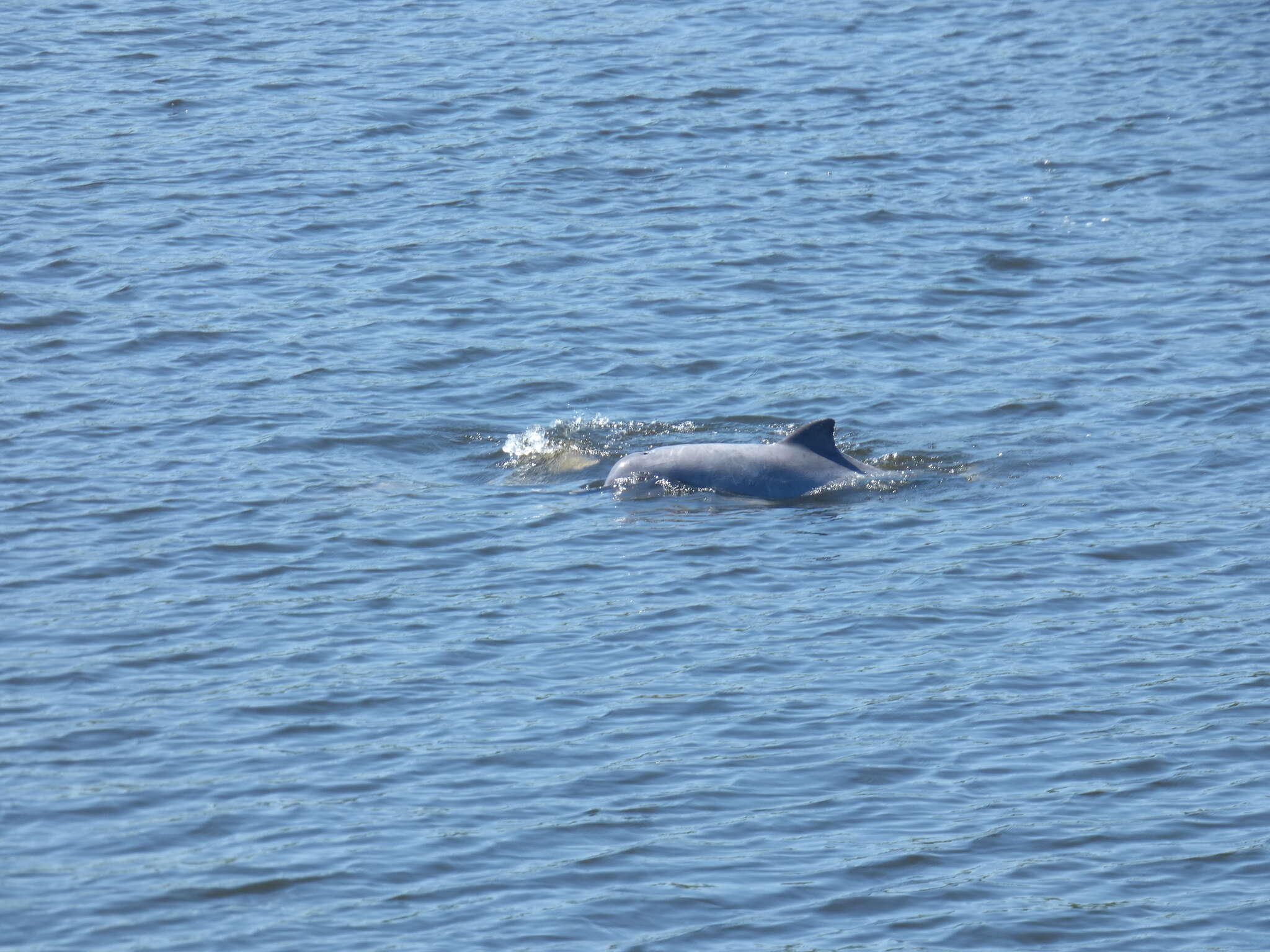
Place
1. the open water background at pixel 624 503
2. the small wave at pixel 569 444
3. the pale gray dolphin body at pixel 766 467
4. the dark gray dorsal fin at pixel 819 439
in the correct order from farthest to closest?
the small wave at pixel 569 444, the pale gray dolphin body at pixel 766 467, the dark gray dorsal fin at pixel 819 439, the open water background at pixel 624 503

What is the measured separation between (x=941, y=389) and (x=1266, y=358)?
3.45m

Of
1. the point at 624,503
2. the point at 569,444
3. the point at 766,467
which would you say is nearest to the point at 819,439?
the point at 766,467

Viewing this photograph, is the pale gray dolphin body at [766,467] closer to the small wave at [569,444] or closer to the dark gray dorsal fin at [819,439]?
the dark gray dorsal fin at [819,439]

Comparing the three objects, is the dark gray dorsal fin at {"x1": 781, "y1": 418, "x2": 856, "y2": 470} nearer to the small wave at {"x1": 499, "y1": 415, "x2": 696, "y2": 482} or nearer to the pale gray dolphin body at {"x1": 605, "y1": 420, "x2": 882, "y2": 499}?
the pale gray dolphin body at {"x1": 605, "y1": 420, "x2": 882, "y2": 499}

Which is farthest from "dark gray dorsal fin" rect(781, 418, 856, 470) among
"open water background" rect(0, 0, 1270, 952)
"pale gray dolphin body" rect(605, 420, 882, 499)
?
"open water background" rect(0, 0, 1270, 952)

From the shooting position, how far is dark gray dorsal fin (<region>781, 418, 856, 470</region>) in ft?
50.4

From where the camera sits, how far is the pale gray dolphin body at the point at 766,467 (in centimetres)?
1550

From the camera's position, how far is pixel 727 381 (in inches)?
716

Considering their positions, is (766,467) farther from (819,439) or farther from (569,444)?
(569,444)

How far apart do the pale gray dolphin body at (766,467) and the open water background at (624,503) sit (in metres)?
0.26

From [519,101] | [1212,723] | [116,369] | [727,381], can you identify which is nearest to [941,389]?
[727,381]

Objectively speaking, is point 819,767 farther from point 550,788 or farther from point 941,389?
point 941,389

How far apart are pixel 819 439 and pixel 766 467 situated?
50 centimetres

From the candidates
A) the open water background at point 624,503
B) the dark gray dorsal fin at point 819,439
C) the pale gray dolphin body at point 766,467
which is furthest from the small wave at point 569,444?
the dark gray dorsal fin at point 819,439
